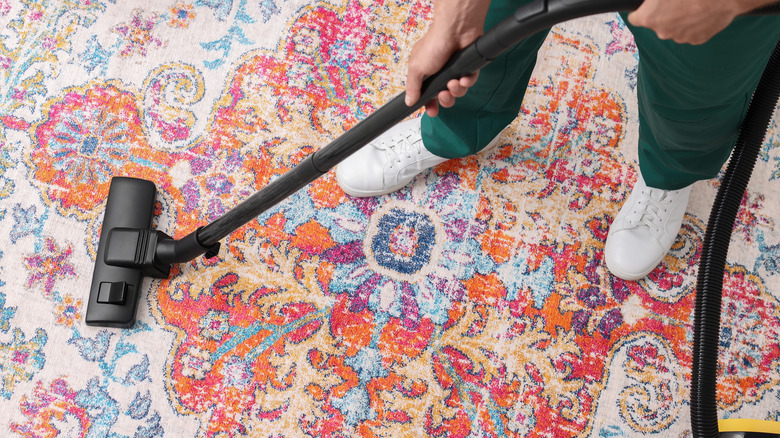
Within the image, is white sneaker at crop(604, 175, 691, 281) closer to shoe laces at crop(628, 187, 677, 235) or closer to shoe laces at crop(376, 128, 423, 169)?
shoe laces at crop(628, 187, 677, 235)

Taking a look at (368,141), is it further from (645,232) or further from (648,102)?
(645,232)

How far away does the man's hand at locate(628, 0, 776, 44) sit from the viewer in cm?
46

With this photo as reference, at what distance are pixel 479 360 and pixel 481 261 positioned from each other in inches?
7.9

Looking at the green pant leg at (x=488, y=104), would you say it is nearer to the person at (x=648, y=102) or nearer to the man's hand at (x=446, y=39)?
the person at (x=648, y=102)

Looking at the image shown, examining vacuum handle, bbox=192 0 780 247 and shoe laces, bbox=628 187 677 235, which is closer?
Answer: vacuum handle, bbox=192 0 780 247

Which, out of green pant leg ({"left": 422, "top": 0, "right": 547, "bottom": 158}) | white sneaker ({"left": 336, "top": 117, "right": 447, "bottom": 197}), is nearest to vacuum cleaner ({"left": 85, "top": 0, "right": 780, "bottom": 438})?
green pant leg ({"left": 422, "top": 0, "right": 547, "bottom": 158})

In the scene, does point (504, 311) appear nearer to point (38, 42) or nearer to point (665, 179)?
point (665, 179)

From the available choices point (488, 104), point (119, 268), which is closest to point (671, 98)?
point (488, 104)

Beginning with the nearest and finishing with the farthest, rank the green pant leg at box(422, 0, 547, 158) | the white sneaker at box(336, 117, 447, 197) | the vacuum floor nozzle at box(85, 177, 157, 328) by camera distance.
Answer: the green pant leg at box(422, 0, 547, 158)
the vacuum floor nozzle at box(85, 177, 157, 328)
the white sneaker at box(336, 117, 447, 197)

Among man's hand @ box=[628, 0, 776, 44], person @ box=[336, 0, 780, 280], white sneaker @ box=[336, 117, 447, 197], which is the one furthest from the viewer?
white sneaker @ box=[336, 117, 447, 197]

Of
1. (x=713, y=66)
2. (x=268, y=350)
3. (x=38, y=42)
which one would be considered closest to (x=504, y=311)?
(x=268, y=350)

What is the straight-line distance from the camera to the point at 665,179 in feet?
3.20

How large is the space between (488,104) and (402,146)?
28 cm

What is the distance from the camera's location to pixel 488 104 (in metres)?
0.92
